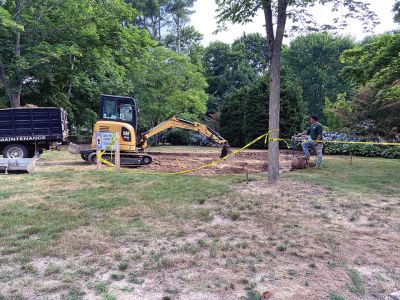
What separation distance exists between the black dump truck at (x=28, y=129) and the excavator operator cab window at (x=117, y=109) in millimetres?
2787

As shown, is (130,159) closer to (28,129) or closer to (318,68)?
(28,129)

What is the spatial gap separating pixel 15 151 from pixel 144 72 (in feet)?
46.7

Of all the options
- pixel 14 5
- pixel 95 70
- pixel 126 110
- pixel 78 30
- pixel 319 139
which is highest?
pixel 14 5

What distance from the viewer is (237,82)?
4469 centimetres

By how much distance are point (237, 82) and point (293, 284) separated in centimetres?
4267

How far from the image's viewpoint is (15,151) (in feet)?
45.8

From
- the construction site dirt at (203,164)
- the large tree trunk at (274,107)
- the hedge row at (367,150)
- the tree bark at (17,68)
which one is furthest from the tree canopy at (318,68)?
the large tree trunk at (274,107)

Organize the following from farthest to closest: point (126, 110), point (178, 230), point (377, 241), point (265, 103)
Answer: point (265, 103)
point (126, 110)
point (178, 230)
point (377, 241)

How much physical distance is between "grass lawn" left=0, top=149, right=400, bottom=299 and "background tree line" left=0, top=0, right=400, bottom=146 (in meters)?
4.02

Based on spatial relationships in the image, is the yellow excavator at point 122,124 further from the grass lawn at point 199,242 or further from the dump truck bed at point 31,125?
the grass lawn at point 199,242

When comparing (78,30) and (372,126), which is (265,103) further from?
(78,30)

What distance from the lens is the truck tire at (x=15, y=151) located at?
1380cm

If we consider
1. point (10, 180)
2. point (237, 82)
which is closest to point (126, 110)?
point (10, 180)

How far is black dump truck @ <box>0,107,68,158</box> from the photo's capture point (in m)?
13.7
